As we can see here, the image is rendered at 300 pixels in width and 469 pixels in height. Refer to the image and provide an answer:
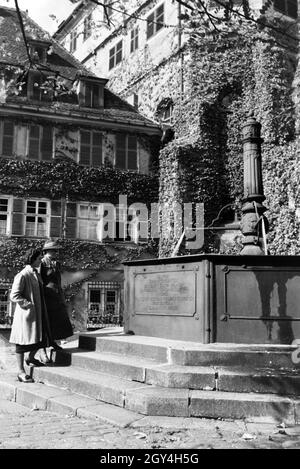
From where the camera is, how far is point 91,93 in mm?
24812

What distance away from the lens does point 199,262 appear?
7.15 metres

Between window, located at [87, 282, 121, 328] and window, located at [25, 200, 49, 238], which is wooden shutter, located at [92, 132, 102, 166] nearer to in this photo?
window, located at [25, 200, 49, 238]

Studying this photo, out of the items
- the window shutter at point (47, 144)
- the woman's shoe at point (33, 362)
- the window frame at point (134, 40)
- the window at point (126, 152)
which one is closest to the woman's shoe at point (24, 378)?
the woman's shoe at point (33, 362)

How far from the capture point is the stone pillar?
7824 mm

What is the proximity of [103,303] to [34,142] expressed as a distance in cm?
768

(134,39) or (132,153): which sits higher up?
(134,39)

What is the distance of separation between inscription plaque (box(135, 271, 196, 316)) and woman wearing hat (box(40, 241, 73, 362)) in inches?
46.5

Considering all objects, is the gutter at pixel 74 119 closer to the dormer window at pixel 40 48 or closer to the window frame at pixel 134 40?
the dormer window at pixel 40 48

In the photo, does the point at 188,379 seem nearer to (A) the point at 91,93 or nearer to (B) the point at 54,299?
(B) the point at 54,299

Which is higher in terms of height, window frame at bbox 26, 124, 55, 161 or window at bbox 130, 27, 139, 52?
window at bbox 130, 27, 139, 52

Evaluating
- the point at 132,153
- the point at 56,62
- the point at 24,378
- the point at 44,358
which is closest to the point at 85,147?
the point at 132,153

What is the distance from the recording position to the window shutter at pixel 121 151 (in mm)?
23812

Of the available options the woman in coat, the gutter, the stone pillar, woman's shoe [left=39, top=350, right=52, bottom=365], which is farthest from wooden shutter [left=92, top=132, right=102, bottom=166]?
the woman in coat

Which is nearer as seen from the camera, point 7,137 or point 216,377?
point 216,377
